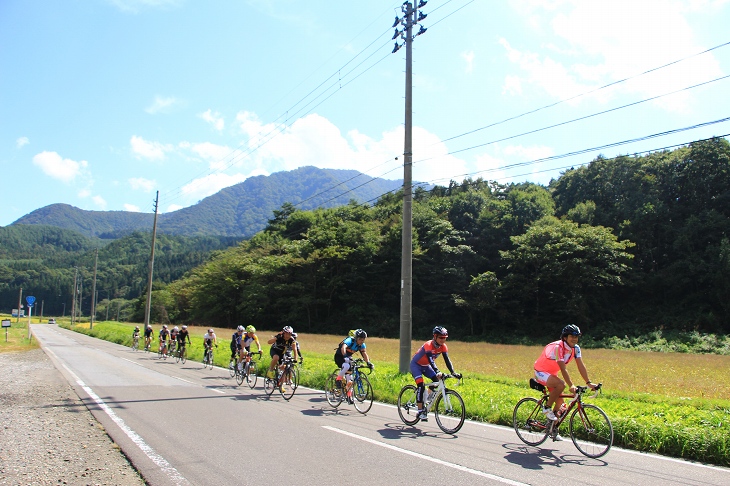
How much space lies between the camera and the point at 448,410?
8.98 m

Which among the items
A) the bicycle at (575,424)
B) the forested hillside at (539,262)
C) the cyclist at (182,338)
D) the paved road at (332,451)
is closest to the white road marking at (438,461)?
the paved road at (332,451)

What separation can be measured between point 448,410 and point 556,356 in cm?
236

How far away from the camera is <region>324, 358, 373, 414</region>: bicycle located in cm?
1096

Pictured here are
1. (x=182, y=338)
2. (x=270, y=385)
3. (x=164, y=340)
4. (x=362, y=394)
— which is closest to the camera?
(x=362, y=394)

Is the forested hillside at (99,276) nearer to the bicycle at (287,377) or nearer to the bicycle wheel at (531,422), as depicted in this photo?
the bicycle at (287,377)

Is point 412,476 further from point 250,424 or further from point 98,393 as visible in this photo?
point 98,393

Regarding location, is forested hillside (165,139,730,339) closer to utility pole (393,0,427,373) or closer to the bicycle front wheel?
utility pole (393,0,427,373)

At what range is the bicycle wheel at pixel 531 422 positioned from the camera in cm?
797

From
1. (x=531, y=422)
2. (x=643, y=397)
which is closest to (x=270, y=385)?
(x=531, y=422)

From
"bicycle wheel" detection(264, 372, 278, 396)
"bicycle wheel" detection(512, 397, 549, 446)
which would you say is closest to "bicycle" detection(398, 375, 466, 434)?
"bicycle wheel" detection(512, 397, 549, 446)

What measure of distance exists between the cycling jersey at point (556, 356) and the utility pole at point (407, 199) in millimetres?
6984

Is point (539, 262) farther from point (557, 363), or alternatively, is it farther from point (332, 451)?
point (332, 451)

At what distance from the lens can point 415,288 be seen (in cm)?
5681

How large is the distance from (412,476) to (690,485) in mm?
3296
